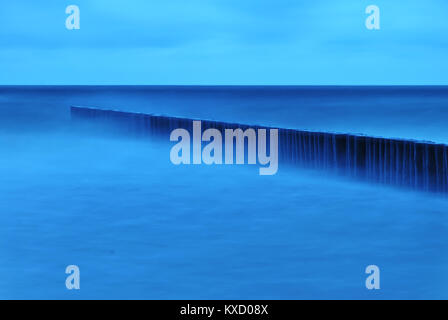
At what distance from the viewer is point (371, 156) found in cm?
272

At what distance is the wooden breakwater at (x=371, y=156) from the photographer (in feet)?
8.20

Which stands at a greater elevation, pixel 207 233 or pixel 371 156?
pixel 371 156

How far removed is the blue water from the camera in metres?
1.73

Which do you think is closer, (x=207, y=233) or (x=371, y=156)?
(x=207, y=233)

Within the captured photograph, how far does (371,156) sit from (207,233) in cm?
110

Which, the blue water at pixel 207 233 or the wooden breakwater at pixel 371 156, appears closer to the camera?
the blue water at pixel 207 233

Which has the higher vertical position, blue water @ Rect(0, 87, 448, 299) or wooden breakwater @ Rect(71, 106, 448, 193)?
wooden breakwater @ Rect(71, 106, 448, 193)

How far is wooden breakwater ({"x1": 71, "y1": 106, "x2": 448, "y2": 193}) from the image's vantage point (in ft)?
8.20

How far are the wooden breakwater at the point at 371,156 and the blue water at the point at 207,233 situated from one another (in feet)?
0.37

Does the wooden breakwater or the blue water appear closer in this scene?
the blue water

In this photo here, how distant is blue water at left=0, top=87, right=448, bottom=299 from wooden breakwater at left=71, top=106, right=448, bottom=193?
114mm
